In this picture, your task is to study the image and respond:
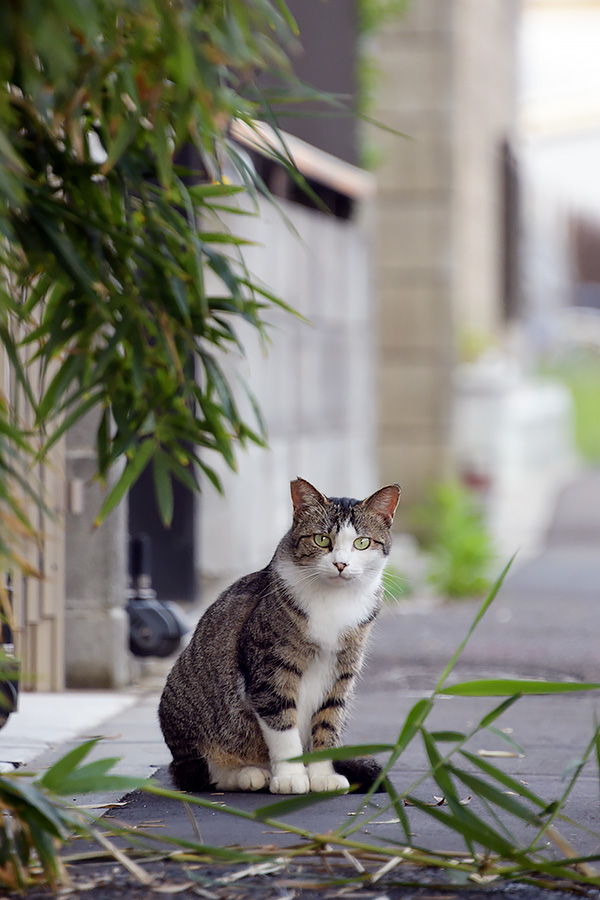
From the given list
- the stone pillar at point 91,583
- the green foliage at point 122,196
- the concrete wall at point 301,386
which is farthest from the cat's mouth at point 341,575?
the concrete wall at point 301,386

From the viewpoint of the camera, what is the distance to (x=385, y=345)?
1005 cm

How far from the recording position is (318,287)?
7477 millimetres

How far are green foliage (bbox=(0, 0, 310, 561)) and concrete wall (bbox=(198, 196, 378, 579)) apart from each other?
248cm

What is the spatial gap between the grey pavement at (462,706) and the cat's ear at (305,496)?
0.71m

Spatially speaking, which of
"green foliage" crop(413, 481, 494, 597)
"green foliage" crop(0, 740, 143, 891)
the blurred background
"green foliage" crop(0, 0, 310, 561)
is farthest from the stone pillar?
"green foliage" crop(413, 481, 494, 597)

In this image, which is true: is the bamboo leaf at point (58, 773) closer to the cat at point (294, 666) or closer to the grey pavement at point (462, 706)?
the grey pavement at point (462, 706)

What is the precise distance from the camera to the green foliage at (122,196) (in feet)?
6.86

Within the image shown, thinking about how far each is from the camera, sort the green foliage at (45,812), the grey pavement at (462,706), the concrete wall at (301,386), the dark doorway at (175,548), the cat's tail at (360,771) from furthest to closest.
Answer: the concrete wall at (301,386), the dark doorway at (175,548), the cat's tail at (360,771), the grey pavement at (462,706), the green foliage at (45,812)

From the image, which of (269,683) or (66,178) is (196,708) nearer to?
(269,683)

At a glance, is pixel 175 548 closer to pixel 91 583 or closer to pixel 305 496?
pixel 91 583

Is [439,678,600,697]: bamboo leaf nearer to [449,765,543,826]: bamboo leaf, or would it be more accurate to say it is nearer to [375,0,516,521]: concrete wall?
[449,765,543,826]: bamboo leaf

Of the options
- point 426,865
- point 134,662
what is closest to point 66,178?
point 426,865

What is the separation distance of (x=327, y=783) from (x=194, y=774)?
354 millimetres

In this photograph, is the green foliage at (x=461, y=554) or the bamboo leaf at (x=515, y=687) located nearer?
the bamboo leaf at (x=515, y=687)
